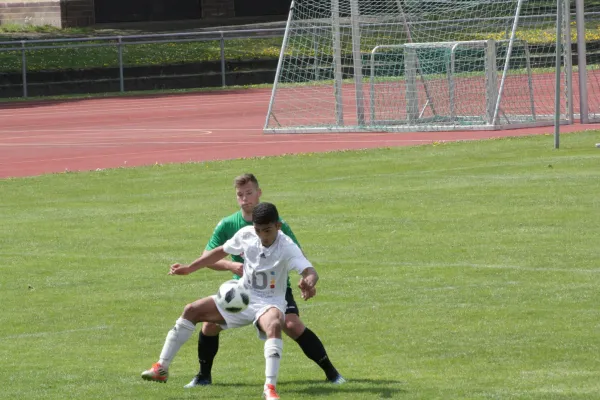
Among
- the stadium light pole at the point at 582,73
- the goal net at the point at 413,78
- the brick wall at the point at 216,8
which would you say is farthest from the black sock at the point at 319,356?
the brick wall at the point at 216,8

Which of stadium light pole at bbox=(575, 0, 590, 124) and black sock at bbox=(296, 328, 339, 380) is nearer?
black sock at bbox=(296, 328, 339, 380)

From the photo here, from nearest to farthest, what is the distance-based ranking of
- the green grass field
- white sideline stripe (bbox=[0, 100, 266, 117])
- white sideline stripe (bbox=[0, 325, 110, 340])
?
the green grass field
white sideline stripe (bbox=[0, 325, 110, 340])
white sideline stripe (bbox=[0, 100, 266, 117])

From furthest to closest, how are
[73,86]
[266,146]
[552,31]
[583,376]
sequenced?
[73,86]
[552,31]
[266,146]
[583,376]

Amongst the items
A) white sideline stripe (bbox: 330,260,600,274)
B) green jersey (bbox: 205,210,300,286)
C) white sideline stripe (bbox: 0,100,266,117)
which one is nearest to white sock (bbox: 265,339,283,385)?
green jersey (bbox: 205,210,300,286)

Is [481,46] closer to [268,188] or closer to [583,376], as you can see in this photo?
[268,188]

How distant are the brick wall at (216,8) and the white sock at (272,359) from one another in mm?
49233

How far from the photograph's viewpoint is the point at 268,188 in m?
18.5

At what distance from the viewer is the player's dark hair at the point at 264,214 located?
8.03 metres

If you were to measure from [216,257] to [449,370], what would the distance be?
159 cm

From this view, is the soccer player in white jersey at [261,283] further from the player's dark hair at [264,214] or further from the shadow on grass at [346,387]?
the shadow on grass at [346,387]

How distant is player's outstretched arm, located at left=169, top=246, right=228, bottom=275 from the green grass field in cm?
71

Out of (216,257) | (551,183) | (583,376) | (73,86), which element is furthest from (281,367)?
(73,86)

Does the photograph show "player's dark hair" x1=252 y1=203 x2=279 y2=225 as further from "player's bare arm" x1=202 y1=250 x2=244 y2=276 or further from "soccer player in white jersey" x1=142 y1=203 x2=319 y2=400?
"player's bare arm" x1=202 y1=250 x2=244 y2=276

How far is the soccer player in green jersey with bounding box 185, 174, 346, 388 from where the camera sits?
27.4ft
